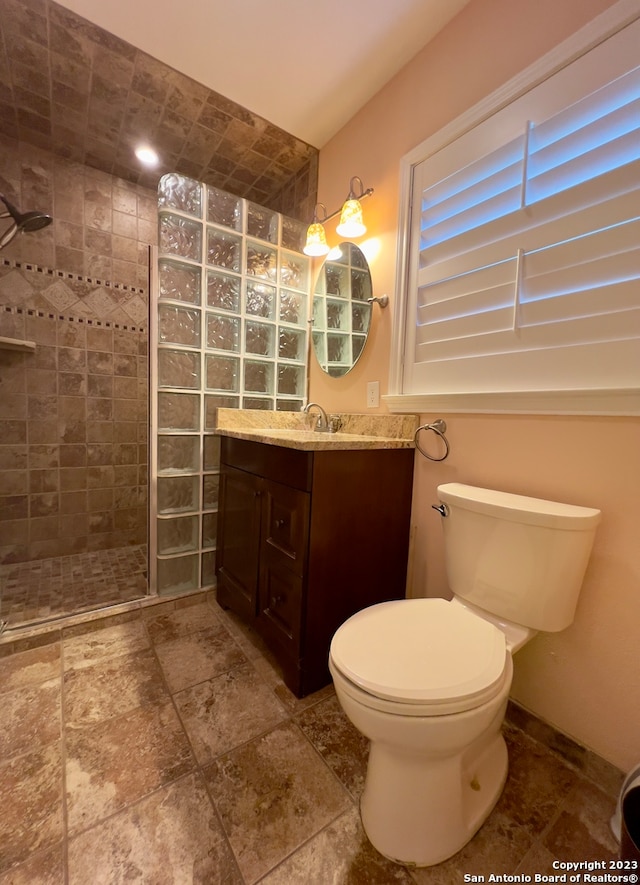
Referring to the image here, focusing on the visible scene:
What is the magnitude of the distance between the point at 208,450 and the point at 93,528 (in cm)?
112

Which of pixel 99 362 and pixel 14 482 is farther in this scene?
pixel 99 362

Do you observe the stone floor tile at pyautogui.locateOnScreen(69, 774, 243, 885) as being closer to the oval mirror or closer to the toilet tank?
the toilet tank

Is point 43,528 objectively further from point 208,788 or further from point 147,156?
point 147,156

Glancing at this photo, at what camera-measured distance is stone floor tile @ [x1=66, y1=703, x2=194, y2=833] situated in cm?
Answer: 82

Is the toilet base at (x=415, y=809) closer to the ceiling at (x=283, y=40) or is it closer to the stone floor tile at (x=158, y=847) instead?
the stone floor tile at (x=158, y=847)

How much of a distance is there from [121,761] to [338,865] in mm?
601

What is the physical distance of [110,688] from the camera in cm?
116

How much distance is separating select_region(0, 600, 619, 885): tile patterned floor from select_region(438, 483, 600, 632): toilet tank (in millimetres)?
436

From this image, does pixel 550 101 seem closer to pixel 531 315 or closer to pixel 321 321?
pixel 531 315

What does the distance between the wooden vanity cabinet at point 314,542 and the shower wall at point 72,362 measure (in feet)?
3.69

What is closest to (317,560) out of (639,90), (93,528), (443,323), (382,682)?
(382,682)

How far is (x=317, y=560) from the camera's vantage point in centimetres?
110

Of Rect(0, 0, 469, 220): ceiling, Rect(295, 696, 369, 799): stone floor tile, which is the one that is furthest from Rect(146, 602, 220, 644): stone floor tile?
Rect(0, 0, 469, 220): ceiling

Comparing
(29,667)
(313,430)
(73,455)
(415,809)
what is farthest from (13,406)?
(415,809)
